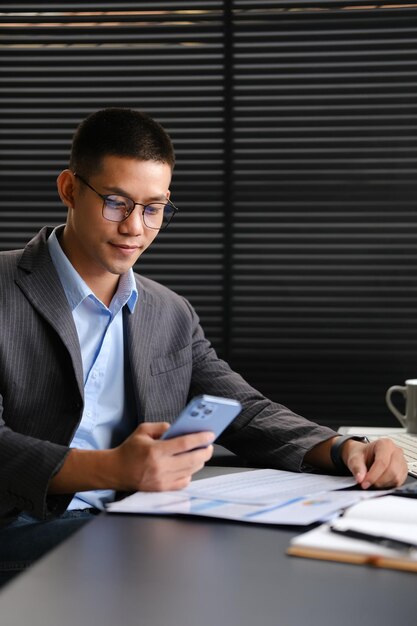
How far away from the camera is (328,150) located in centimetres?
297

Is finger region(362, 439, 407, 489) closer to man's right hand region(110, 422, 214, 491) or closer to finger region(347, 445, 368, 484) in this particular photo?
finger region(347, 445, 368, 484)

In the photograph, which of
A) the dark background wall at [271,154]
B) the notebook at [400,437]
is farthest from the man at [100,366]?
the dark background wall at [271,154]

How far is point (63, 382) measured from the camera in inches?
73.2

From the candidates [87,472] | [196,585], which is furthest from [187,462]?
[196,585]

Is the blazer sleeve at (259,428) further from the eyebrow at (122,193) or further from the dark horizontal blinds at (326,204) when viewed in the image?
the dark horizontal blinds at (326,204)

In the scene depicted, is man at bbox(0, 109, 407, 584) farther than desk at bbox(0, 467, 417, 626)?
Yes

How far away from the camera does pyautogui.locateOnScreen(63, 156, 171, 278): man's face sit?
186 cm

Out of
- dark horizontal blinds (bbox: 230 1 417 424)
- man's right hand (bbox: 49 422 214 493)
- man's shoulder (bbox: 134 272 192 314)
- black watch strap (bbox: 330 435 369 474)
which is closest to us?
man's right hand (bbox: 49 422 214 493)

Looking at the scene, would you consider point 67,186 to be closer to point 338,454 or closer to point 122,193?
point 122,193

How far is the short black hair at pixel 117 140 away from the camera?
6.25ft

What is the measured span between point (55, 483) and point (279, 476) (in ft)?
1.38

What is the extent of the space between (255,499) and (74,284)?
2.38ft

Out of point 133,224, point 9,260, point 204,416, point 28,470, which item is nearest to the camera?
point 204,416

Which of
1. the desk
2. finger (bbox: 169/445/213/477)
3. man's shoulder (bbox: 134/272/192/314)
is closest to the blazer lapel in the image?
man's shoulder (bbox: 134/272/192/314)
